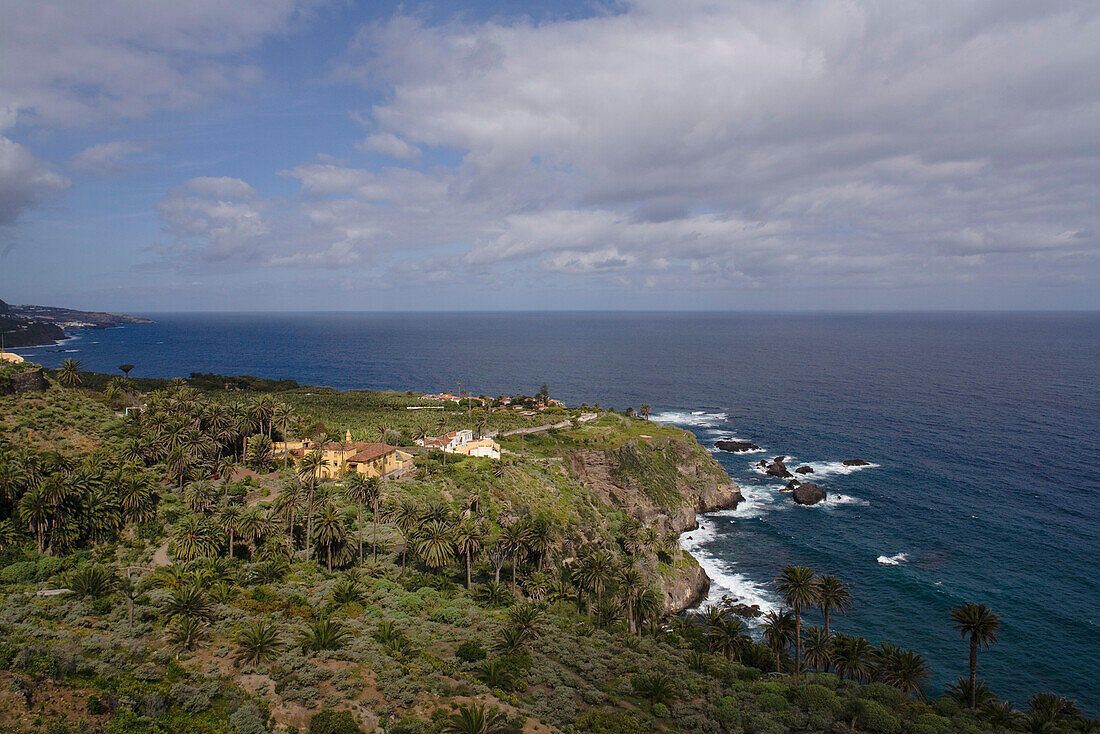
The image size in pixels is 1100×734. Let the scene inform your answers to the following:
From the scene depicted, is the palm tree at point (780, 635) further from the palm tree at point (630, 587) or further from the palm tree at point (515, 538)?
the palm tree at point (515, 538)

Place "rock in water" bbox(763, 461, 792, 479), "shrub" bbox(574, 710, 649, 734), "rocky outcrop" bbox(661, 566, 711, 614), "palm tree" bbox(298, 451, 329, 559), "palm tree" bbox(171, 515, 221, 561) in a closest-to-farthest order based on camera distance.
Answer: "shrub" bbox(574, 710, 649, 734) → "palm tree" bbox(171, 515, 221, 561) → "palm tree" bbox(298, 451, 329, 559) → "rocky outcrop" bbox(661, 566, 711, 614) → "rock in water" bbox(763, 461, 792, 479)

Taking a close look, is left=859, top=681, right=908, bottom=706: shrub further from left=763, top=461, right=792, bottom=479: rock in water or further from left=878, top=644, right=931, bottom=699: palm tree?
→ left=763, top=461, right=792, bottom=479: rock in water

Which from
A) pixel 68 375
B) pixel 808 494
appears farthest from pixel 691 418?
pixel 68 375

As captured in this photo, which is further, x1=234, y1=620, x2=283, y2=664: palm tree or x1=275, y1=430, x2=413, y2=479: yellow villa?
x1=275, y1=430, x2=413, y2=479: yellow villa

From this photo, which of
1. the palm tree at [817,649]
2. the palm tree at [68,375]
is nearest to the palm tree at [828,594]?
the palm tree at [817,649]

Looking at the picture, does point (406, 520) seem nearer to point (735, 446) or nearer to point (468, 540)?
point (468, 540)

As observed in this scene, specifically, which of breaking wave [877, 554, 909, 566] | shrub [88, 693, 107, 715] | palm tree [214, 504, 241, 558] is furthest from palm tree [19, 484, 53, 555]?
breaking wave [877, 554, 909, 566]

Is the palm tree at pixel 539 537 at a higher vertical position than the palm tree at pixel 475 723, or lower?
lower

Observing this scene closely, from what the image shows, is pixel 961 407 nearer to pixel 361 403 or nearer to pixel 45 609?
pixel 361 403

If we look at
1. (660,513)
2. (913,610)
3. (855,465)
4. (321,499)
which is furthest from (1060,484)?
(321,499)
